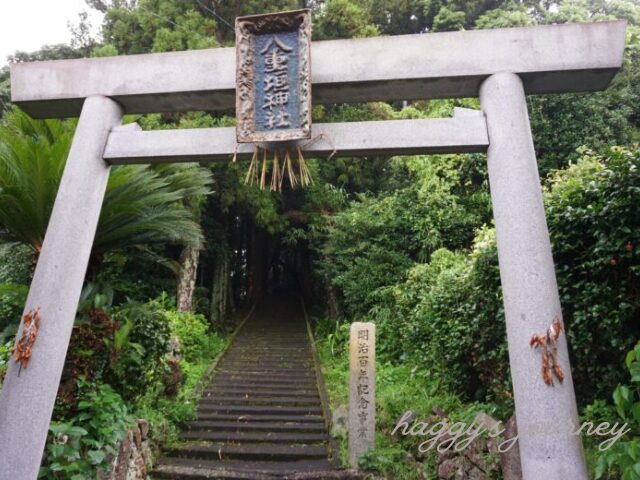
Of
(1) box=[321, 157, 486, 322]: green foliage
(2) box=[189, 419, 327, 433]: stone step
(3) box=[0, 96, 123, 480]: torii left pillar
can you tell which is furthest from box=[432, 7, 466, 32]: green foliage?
(3) box=[0, 96, 123, 480]: torii left pillar

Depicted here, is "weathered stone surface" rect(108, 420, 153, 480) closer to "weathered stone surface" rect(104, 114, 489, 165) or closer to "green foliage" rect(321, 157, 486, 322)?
"weathered stone surface" rect(104, 114, 489, 165)

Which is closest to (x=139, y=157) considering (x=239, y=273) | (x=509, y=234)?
(x=509, y=234)

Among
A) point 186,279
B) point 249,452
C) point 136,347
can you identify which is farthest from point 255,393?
point 136,347

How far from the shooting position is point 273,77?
334 cm

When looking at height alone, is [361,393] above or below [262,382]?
below

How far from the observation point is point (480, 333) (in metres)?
4.79

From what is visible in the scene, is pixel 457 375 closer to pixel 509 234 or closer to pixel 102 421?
pixel 509 234

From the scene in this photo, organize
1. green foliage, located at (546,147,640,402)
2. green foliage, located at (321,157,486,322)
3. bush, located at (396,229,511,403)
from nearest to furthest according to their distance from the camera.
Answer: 1. green foliage, located at (546,147,640,402)
2. bush, located at (396,229,511,403)
3. green foliage, located at (321,157,486,322)

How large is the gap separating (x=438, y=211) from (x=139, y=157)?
7288 millimetres

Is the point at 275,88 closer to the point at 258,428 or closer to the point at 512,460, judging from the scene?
the point at 512,460

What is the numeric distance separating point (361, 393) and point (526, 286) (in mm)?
3173

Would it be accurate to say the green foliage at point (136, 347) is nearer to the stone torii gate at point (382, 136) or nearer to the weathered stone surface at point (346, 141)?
the stone torii gate at point (382, 136)

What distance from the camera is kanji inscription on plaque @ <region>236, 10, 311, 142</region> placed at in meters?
3.20

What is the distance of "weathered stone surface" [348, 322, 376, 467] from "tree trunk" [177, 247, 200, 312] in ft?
19.1
